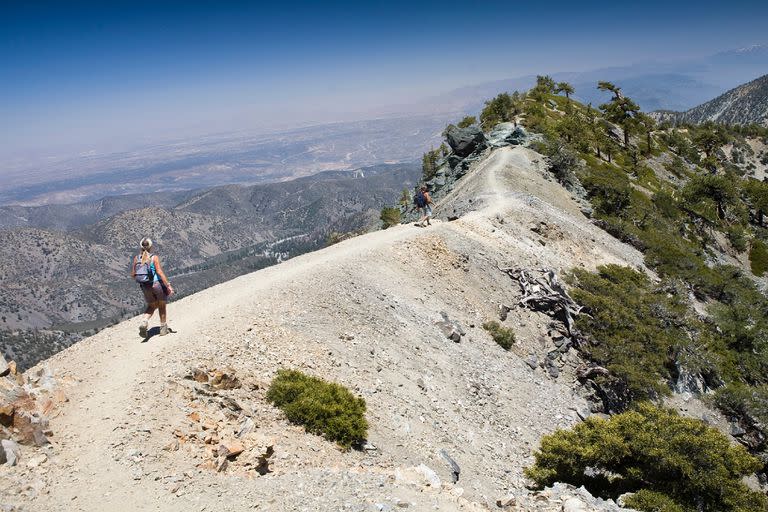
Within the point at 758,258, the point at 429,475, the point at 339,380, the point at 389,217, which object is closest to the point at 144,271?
the point at 339,380

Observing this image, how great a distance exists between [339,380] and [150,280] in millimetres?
7971

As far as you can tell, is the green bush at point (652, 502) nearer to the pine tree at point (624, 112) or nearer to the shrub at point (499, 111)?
the shrub at point (499, 111)

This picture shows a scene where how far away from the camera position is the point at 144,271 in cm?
1595

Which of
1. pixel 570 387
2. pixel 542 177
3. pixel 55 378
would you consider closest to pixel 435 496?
pixel 55 378

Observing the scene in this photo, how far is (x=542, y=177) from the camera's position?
172 ft

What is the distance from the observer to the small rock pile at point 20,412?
1028 centimetres

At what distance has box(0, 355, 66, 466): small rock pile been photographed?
10.3m

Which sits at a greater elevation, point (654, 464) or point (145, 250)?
point (145, 250)

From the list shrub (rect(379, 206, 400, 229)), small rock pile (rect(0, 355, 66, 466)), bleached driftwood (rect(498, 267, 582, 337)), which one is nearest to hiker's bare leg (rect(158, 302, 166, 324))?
small rock pile (rect(0, 355, 66, 466))

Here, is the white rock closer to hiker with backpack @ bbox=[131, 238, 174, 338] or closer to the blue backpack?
hiker with backpack @ bbox=[131, 238, 174, 338]

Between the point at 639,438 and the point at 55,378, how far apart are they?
19150mm

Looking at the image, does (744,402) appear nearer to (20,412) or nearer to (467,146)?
(20,412)

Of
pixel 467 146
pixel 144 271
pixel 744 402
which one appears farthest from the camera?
pixel 467 146

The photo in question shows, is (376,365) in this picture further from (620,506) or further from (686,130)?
(686,130)
